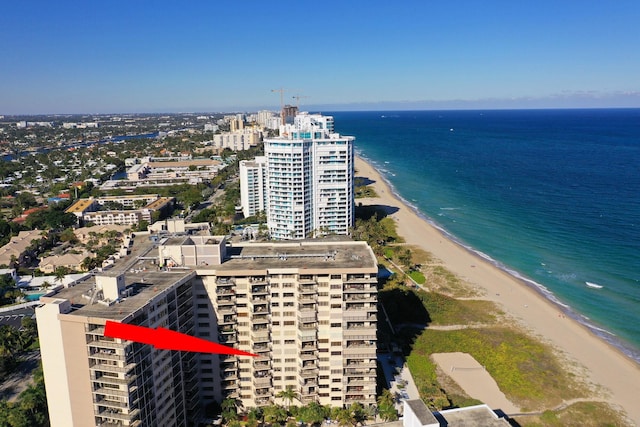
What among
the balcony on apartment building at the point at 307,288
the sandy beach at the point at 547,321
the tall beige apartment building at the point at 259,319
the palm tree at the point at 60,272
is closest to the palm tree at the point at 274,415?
the tall beige apartment building at the point at 259,319

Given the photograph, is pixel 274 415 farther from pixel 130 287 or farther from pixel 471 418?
pixel 471 418

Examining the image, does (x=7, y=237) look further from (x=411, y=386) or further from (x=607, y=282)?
(x=607, y=282)

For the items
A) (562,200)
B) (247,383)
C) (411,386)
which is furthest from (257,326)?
(562,200)

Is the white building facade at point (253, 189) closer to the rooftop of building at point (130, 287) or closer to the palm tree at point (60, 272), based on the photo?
the palm tree at point (60, 272)

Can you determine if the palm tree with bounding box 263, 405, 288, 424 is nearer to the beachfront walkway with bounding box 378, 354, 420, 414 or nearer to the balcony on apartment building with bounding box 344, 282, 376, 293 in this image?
the beachfront walkway with bounding box 378, 354, 420, 414
